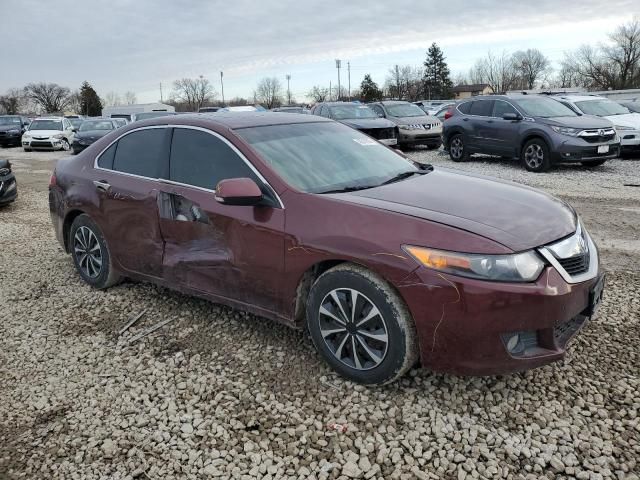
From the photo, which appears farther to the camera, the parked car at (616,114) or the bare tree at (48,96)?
the bare tree at (48,96)

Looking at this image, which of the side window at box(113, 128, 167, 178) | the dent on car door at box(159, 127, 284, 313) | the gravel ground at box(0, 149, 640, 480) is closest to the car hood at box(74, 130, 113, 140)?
the side window at box(113, 128, 167, 178)

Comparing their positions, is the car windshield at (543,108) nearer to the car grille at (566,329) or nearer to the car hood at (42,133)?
the car grille at (566,329)

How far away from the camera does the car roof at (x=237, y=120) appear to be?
3951mm

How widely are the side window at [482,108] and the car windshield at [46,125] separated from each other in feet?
59.2

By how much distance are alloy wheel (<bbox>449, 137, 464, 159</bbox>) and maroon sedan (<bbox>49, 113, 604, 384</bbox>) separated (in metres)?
9.74

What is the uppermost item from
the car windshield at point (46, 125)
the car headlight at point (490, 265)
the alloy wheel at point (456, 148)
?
the car windshield at point (46, 125)

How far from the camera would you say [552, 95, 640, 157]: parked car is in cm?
1259

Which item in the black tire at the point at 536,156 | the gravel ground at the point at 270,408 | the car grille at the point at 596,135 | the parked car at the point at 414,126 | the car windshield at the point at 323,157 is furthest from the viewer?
the parked car at the point at 414,126

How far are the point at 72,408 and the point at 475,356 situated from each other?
2310 millimetres

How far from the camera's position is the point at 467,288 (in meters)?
2.66

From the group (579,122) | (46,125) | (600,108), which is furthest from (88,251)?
(46,125)

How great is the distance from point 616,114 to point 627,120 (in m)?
0.53

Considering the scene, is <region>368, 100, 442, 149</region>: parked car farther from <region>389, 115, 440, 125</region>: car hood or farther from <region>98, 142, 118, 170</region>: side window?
<region>98, 142, 118, 170</region>: side window

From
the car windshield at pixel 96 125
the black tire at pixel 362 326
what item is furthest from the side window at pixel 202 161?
the car windshield at pixel 96 125
